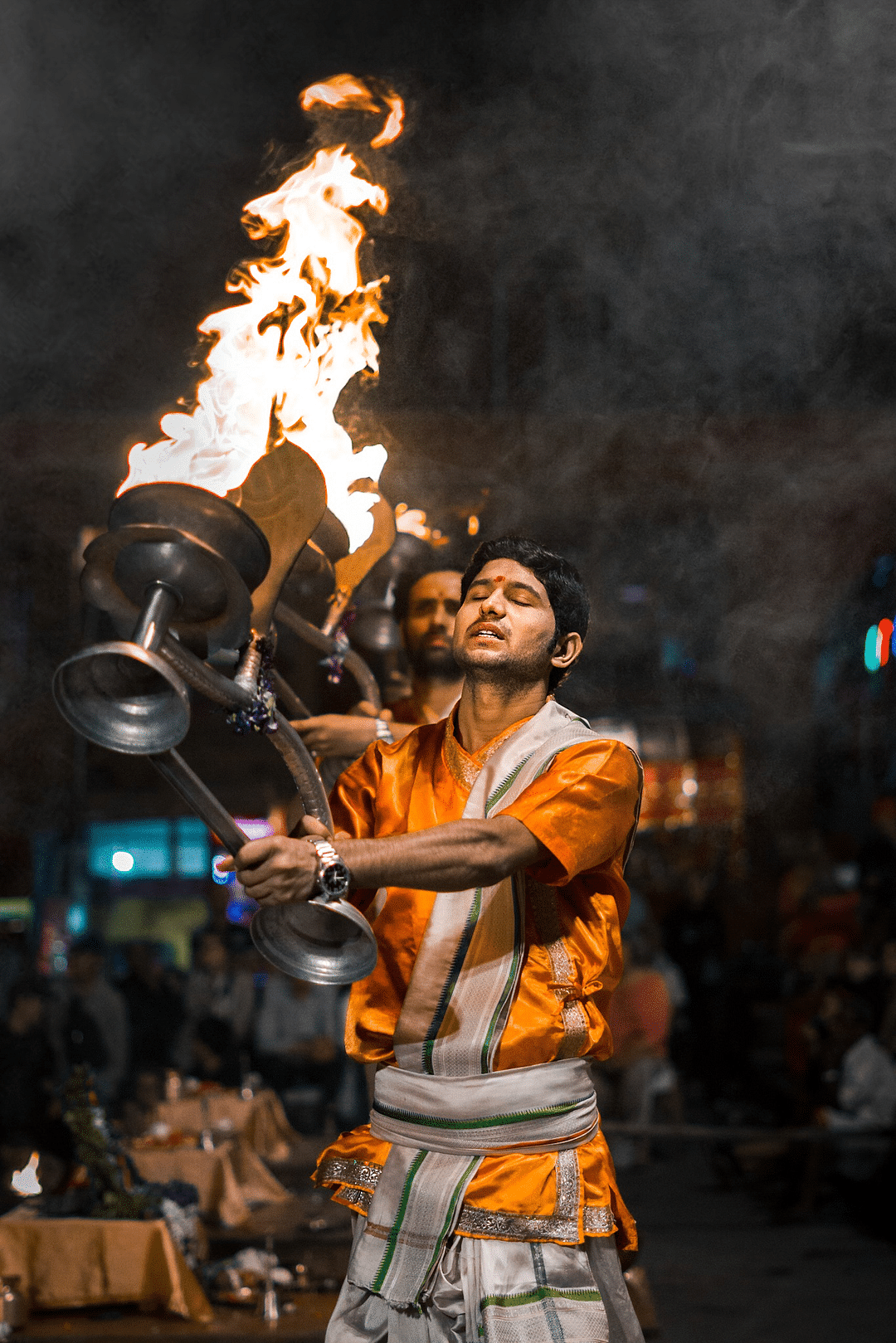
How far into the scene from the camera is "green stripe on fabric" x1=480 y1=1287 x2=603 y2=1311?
1.80 meters

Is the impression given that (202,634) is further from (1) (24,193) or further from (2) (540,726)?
(1) (24,193)

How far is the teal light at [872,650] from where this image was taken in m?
10.4

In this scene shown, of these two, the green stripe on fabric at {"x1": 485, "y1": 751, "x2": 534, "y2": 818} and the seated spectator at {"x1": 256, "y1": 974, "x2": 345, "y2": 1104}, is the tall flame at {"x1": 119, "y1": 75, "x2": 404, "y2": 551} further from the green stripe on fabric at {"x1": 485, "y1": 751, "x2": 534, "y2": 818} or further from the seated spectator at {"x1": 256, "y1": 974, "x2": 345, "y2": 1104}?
the seated spectator at {"x1": 256, "y1": 974, "x2": 345, "y2": 1104}

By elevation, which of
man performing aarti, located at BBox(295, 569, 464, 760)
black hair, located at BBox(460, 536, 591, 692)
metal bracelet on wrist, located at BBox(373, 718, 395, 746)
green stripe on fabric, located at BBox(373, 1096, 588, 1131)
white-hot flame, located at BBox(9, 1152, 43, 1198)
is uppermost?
man performing aarti, located at BBox(295, 569, 464, 760)

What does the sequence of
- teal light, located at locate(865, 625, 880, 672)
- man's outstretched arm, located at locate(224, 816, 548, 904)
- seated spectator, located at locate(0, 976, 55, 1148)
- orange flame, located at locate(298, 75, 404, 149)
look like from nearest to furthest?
man's outstretched arm, located at locate(224, 816, 548, 904), orange flame, located at locate(298, 75, 404, 149), seated spectator, located at locate(0, 976, 55, 1148), teal light, located at locate(865, 625, 880, 672)

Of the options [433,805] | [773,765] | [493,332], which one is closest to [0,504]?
[493,332]

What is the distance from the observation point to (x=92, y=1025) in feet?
22.7

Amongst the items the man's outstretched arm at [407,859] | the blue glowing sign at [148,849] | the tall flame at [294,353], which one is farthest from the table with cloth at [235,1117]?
the blue glowing sign at [148,849]

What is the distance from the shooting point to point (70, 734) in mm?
10641

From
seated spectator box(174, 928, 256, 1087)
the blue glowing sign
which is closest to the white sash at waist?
seated spectator box(174, 928, 256, 1087)

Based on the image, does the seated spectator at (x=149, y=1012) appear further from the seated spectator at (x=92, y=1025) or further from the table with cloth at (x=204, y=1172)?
the table with cloth at (x=204, y=1172)

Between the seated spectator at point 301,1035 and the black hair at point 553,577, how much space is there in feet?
19.2

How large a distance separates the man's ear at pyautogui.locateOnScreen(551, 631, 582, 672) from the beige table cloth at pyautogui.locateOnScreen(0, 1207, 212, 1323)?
3.06 meters

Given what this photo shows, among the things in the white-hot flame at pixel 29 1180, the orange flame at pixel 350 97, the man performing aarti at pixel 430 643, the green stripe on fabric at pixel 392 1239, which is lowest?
the white-hot flame at pixel 29 1180
